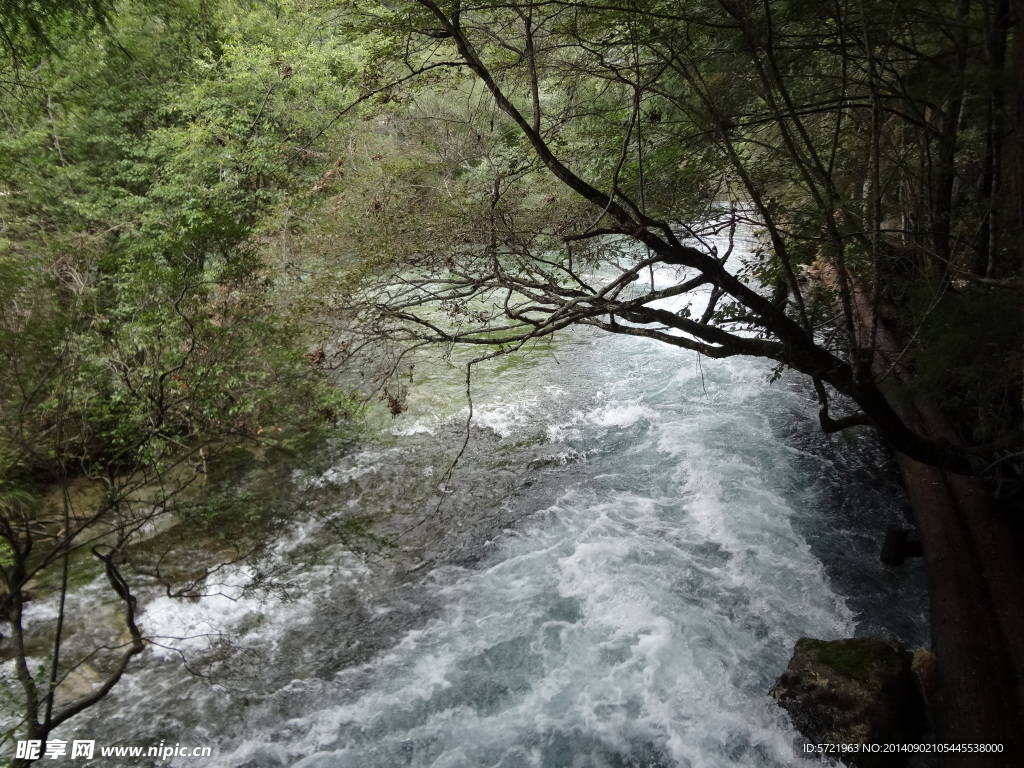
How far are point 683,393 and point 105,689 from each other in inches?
330

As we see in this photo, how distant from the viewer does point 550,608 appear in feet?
18.4

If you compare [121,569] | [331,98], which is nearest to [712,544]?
[121,569]

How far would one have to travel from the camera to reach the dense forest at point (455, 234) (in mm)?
3811

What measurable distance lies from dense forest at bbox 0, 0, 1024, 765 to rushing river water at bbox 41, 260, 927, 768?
2.92ft

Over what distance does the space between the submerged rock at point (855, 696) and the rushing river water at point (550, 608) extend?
234 mm

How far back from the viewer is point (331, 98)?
10.4 m

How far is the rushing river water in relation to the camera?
4465 mm

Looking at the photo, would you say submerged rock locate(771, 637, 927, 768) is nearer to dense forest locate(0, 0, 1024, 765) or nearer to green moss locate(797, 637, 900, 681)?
green moss locate(797, 637, 900, 681)

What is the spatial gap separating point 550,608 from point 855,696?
8.42 feet

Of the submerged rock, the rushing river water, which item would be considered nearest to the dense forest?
the submerged rock

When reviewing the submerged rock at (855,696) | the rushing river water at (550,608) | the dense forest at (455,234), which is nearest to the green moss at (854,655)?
Result: the submerged rock at (855,696)

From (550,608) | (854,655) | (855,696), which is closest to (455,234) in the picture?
(550,608)

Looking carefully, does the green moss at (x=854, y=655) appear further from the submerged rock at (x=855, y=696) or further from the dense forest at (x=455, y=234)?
the dense forest at (x=455, y=234)

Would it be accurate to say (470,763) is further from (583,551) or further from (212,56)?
(212,56)
